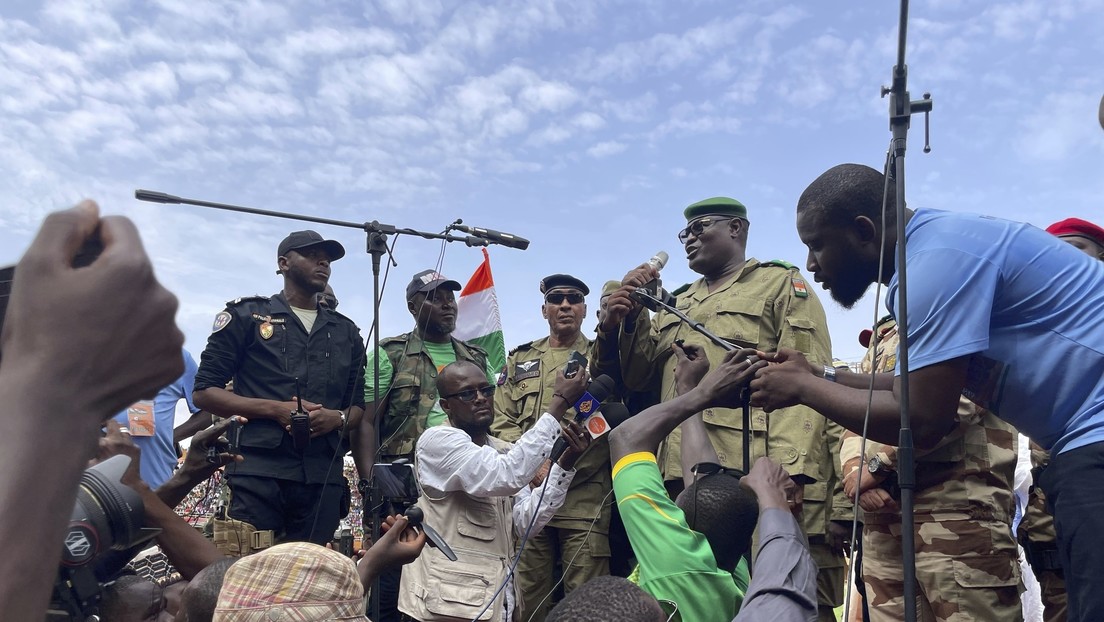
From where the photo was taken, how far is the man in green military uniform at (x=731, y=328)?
4.57 m

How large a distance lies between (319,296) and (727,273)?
270 centimetres

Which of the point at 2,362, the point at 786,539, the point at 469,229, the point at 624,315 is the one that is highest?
the point at 469,229

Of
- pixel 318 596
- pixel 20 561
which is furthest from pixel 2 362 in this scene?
pixel 318 596

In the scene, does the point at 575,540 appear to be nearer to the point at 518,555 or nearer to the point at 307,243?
the point at 518,555

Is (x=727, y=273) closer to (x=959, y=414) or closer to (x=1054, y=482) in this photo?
(x=959, y=414)

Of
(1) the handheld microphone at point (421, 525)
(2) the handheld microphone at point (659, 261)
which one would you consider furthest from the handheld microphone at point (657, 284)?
(1) the handheld microphone at point (421, 525)

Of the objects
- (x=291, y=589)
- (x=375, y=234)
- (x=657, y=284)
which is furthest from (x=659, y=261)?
(x=291, y=589)

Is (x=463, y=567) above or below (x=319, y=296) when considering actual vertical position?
below

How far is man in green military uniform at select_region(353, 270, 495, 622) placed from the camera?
5812 millimetres

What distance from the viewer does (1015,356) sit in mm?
2547

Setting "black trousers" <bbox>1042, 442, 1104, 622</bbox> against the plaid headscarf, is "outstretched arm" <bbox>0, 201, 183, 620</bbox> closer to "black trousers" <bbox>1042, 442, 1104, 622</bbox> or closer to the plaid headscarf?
the plaid headscarf

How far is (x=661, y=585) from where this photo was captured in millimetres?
2527

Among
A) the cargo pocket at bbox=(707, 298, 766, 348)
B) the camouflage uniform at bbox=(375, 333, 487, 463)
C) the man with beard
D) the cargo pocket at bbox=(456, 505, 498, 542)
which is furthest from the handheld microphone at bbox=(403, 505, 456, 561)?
the camouflage uniform at bbox=(375, 333, 487, 463)

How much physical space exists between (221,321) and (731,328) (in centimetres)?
305
